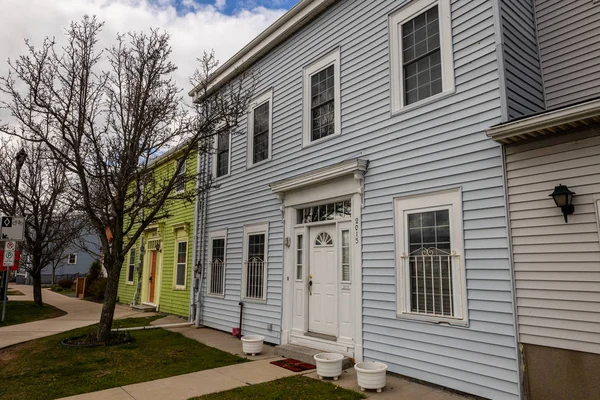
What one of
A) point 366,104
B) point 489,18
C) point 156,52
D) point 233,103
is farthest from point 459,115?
point 156,52

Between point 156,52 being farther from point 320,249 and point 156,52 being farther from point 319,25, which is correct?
point 320,249

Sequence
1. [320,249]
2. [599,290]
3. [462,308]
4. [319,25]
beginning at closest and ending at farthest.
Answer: [599,290]
[462,308]
[320,249]
[319,25]

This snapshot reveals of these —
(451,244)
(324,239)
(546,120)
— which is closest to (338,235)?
(324,239)

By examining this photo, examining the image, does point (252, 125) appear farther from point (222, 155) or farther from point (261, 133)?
point (222, 155)

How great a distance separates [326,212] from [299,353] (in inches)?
102

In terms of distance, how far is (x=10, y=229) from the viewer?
35.8 feet

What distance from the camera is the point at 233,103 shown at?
30.6ft

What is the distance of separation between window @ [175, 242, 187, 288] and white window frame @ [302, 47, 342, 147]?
6840 mm

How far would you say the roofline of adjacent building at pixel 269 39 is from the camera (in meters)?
8.42

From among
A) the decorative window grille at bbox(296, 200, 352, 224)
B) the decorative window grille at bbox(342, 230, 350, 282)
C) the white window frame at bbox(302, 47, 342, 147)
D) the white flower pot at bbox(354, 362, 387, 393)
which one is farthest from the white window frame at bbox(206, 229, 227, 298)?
the white flower pot at bbox(354, 362, 387, 393)

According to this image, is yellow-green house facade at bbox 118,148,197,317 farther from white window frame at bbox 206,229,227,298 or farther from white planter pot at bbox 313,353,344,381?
white planter pot at bbox 313,353,344,381

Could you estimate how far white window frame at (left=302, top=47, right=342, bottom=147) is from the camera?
7590 mm

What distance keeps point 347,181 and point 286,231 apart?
199 centimetres

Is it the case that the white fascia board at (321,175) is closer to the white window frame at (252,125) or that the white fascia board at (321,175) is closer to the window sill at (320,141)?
the window sill at (320,141)
